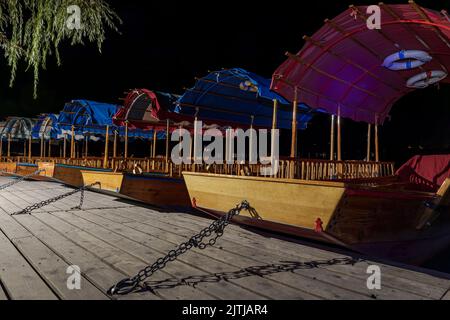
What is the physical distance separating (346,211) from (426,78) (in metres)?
4.89

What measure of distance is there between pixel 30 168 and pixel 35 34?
13195 mm

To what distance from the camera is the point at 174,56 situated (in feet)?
109

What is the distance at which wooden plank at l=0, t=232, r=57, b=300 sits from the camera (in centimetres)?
258

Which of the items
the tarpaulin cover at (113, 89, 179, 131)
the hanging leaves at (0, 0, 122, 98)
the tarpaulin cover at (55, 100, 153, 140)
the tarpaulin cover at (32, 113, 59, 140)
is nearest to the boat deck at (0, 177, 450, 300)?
the hanging leaves at (0, 0, 122, 98)

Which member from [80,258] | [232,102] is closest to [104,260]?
[80,258]

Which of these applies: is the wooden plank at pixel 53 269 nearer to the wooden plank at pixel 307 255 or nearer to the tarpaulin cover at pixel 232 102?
the wooden plank at pixel 307 255

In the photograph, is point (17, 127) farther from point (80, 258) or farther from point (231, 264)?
point (231, 264)

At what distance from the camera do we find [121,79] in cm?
3183

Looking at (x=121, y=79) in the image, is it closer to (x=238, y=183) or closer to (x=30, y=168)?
(x=30, y=168)

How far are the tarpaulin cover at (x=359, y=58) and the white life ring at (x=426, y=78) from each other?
21 centimetres

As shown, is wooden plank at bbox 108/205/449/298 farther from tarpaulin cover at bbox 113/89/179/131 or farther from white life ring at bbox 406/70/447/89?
A: white life ring at bbox 406/70/447/89

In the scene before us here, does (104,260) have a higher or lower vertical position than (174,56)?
lower

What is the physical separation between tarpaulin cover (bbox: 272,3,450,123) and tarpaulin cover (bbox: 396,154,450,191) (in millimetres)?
1944

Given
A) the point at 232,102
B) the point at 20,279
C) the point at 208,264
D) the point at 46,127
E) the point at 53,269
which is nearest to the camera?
the point at 20,279
